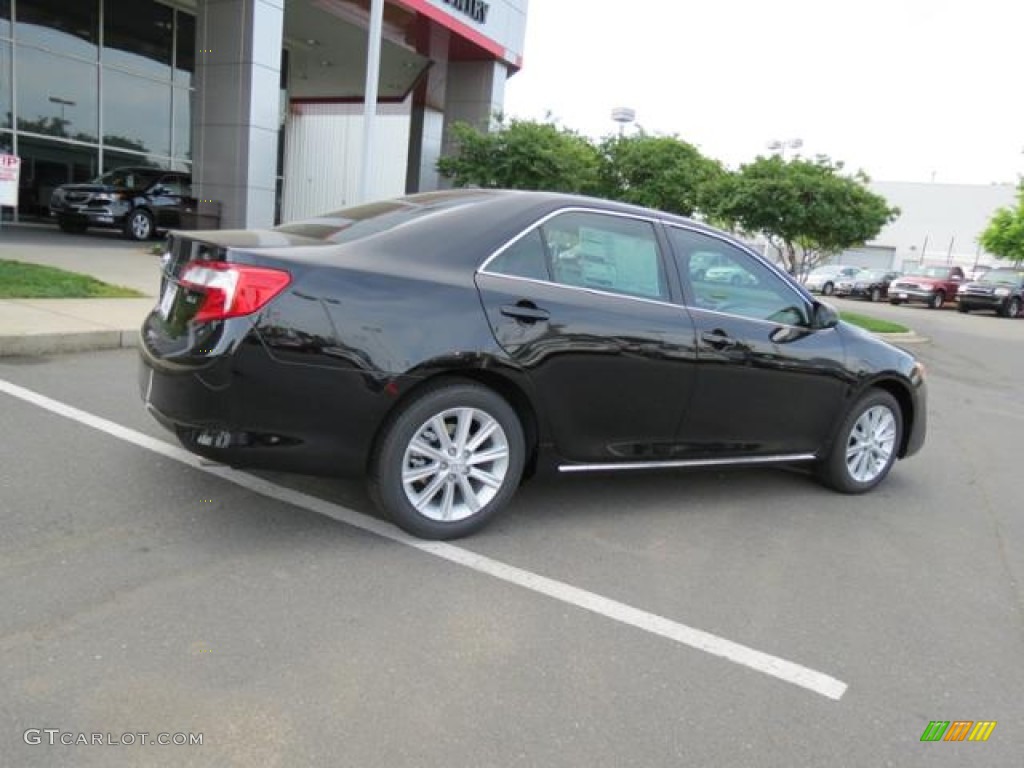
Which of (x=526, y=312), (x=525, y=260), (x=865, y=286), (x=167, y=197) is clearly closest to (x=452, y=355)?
(x=526, y=312)

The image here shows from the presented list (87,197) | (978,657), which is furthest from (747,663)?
(87,197)

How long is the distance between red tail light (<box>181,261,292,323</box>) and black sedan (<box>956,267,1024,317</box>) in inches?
1229

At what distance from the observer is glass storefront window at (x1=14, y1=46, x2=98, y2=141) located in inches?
733

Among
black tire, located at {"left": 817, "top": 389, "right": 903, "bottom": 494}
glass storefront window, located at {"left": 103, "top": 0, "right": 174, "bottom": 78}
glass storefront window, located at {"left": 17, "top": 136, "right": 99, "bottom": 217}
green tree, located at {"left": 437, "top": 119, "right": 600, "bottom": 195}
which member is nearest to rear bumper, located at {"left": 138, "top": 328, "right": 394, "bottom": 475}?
black tire, located at {"left": 817, "top": 389, "right": 903, "bottom": 494}

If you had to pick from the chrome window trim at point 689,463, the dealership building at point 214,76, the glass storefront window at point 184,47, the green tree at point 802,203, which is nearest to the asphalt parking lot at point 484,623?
the chrome window trim at point 689,463

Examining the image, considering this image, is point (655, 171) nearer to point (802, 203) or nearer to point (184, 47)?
point (802, 203)

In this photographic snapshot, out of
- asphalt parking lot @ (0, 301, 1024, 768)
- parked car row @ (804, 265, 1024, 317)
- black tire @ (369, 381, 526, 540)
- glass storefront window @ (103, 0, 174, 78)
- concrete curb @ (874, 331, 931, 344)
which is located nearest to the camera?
asphalt parking lot @ (0, 301, 1024, 768)

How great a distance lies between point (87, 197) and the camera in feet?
58.7

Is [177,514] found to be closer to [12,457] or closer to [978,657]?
[12,457]

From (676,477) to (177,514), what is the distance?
3.05m

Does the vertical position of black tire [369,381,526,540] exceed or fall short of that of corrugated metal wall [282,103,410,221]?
it falls short

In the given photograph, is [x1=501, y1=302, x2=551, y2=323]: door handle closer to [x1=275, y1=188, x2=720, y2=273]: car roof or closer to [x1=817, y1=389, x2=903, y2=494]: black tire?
[x1=275, y1=188, x2=720, y2=273]: car roof

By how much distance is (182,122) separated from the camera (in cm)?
2264

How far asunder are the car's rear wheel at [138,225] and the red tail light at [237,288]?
54.9 feet
